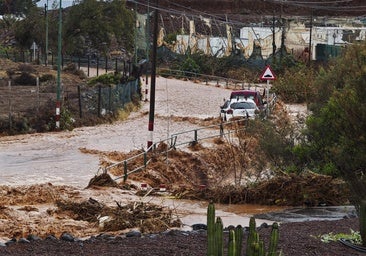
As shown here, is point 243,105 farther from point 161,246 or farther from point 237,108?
point 161,246

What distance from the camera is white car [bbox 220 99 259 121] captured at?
145 feet

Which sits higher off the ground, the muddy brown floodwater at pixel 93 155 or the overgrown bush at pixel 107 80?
the overgrown bush at pixel 107 80

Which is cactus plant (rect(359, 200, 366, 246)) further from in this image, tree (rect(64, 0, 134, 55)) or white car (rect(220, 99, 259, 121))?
tree (rect(64, 0, 134, 55))

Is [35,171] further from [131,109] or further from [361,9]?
[361,9]

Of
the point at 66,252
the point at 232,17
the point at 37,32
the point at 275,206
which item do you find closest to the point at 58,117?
the point at 275,206

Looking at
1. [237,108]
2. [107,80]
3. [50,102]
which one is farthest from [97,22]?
[50,102]

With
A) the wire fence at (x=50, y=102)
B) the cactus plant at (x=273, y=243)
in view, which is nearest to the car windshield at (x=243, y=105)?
the wire fence at (x=50, y=102)

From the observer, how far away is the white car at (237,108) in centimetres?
4434

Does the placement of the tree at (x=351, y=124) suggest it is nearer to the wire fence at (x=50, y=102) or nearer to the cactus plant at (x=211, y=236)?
the cactus plant at (x=211, y=236)

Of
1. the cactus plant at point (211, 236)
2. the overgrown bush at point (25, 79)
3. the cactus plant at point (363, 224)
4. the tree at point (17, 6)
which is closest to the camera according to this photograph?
the cactus plant at point (211, 236)

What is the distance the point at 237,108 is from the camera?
4516cm

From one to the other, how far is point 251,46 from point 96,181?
6516 cm

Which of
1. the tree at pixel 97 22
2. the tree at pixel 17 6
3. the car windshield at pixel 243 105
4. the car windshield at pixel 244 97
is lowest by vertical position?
the car windshield at pixel 243 105

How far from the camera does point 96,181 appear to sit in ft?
84.9
